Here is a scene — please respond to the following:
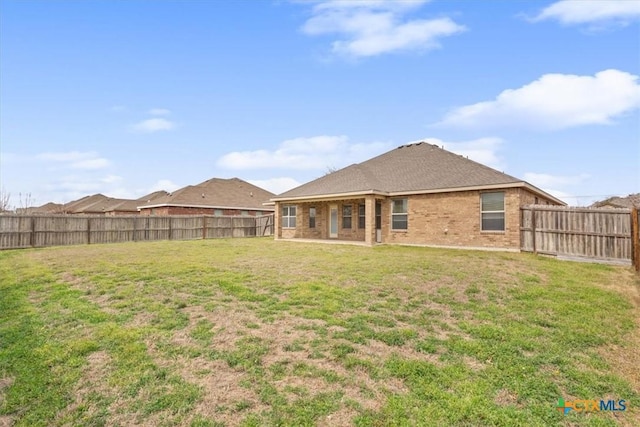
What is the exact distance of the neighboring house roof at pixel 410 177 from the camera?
47.0ft

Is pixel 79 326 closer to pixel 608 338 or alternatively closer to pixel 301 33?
pixel 608 338

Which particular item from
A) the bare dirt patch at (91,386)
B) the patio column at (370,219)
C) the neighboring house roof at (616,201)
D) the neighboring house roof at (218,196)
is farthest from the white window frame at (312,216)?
the neighboring house roof at (616,201)

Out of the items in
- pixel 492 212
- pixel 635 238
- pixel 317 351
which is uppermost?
pixel 492 212

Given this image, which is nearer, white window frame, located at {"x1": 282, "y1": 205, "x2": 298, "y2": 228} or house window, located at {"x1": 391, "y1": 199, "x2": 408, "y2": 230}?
house window, located at {"x1": 391, "y1": 199, "x2": 408, "y2": 230}

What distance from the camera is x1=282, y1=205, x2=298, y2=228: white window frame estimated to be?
2148 centimetres

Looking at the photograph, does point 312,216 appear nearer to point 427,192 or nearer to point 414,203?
point 414,203

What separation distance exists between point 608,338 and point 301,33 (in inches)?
533

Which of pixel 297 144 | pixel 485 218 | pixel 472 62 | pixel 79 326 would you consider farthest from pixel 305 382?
pixel 297 144

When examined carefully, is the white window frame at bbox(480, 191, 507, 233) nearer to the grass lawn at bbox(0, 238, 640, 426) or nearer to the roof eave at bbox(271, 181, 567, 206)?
the roof eave at bbox(271, 181, 567, 206)

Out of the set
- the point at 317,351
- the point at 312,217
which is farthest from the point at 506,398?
the point at 312,217

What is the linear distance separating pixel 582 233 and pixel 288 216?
605 inches

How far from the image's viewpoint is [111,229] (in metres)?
19.3

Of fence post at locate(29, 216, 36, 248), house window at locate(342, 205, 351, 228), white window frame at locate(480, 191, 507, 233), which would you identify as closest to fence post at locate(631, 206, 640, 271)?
white window frame at locate(480, 191, 507, 233)

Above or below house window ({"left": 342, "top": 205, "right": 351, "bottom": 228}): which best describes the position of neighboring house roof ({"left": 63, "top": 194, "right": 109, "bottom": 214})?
above
